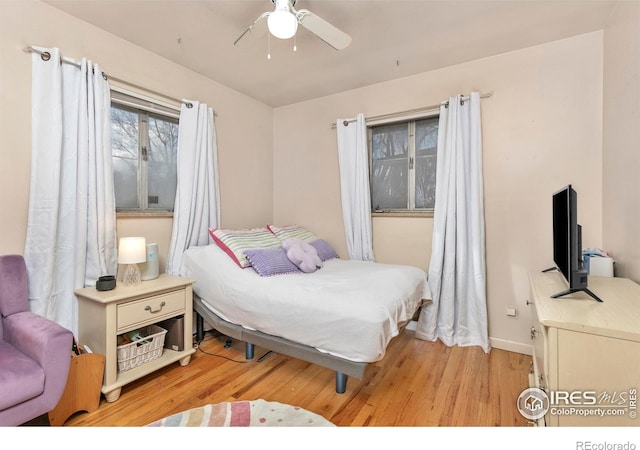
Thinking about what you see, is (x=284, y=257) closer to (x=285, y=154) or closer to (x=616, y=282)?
(x=285, y=154)

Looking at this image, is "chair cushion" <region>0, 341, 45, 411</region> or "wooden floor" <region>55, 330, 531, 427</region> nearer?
"chair cushion" <region>0, 341, 45, 411</region>

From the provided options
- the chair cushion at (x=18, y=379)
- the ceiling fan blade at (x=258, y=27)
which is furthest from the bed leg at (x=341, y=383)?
the ceiling fan blade at (x=258, y=27)

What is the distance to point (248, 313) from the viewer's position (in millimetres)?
2111

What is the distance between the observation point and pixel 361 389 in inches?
75.3

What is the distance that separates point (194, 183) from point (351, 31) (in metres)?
1.80

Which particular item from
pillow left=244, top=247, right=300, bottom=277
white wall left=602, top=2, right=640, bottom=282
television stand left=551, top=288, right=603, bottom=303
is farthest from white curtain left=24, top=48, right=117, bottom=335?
white wall left=602, top=2, right=640, bottom=282

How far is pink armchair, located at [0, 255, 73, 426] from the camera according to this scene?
1.25 m

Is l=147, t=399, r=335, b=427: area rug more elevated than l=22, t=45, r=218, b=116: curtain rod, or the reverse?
l=22, t=45, r=218, b=116: curtain rod

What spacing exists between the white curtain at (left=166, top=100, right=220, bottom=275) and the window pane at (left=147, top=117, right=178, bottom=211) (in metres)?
0.09

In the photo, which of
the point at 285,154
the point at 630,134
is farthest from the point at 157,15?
the point at 630,134

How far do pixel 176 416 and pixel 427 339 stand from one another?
207 cm

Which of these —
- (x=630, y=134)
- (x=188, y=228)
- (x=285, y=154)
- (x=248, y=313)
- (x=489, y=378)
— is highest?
(x=285, y=154)

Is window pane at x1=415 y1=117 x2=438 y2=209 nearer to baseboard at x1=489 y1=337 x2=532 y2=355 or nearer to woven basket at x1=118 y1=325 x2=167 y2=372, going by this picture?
baseboard at x1=489 y1=337 x2=532 y2=355

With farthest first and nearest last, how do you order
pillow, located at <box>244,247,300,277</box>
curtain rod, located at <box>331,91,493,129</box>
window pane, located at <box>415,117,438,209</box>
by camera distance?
1. window pane, located at <box>415,117,438,209</box>
2. curtain rod, located at <box>331,91,493,129</box>
3. pillow, located at <box>244,247,300,277</box>
